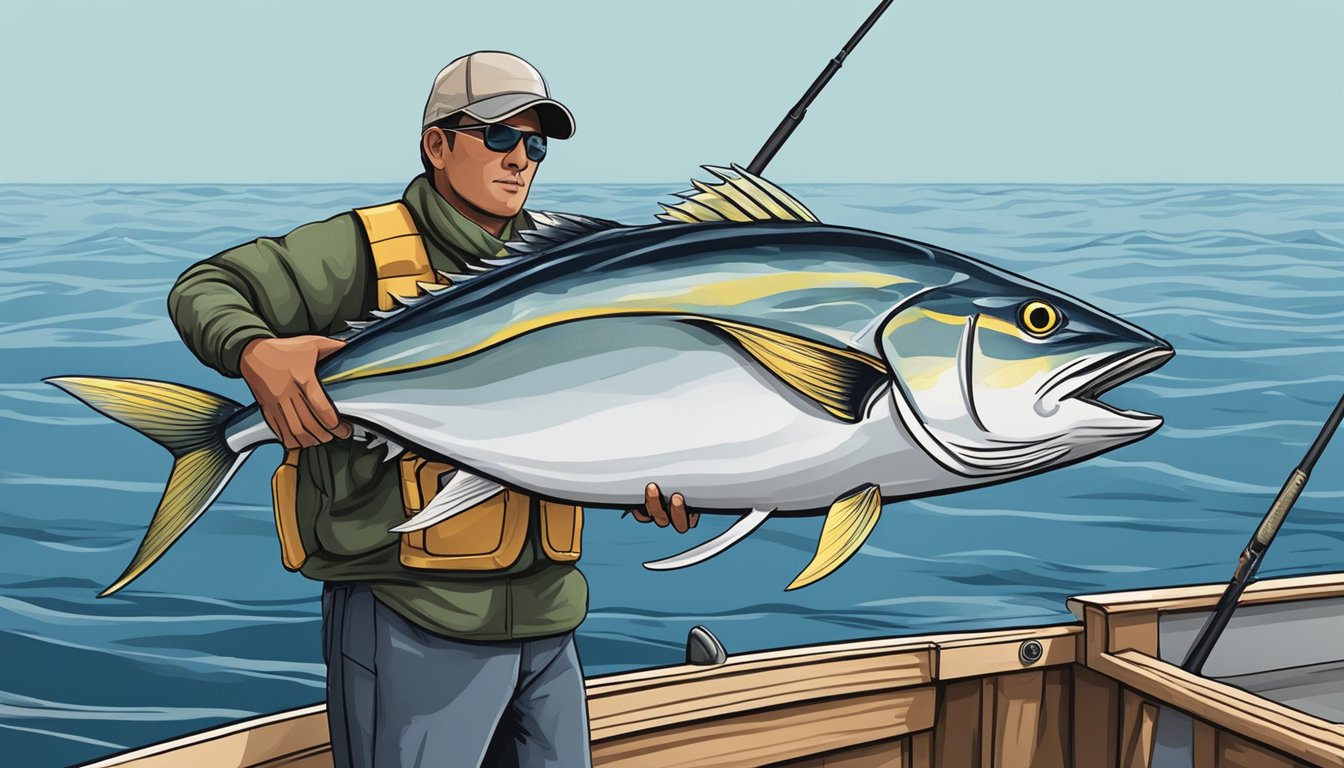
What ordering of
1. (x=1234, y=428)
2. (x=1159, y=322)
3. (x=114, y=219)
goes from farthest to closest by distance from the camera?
1. (x=114, y=219)
2. (x=1159, y=322)
3. (x=1234, y=428)

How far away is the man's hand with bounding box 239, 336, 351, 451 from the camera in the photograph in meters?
1.22

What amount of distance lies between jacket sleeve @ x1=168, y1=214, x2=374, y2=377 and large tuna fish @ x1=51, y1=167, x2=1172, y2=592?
8cm

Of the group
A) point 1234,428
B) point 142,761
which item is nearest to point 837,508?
point 142,761

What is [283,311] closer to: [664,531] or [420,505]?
[420,505]

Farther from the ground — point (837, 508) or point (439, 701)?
point (837, 508)

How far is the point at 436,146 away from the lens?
1.43 metres

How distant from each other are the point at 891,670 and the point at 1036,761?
0.38 m

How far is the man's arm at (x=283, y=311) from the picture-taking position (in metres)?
1.23

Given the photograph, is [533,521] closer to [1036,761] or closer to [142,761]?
[142,761]

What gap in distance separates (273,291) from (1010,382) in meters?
0.93

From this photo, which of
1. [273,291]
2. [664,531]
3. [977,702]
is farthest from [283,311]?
[664,531]

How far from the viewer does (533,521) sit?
56.2 inches

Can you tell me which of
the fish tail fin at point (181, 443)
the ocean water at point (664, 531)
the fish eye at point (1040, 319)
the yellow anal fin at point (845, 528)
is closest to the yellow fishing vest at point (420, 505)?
the fish tail fin at point (181, 443)

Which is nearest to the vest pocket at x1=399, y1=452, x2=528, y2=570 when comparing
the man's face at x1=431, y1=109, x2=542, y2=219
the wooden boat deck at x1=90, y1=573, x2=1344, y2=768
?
the man's face at x1=431, y1=109, x2=542, y2=219
